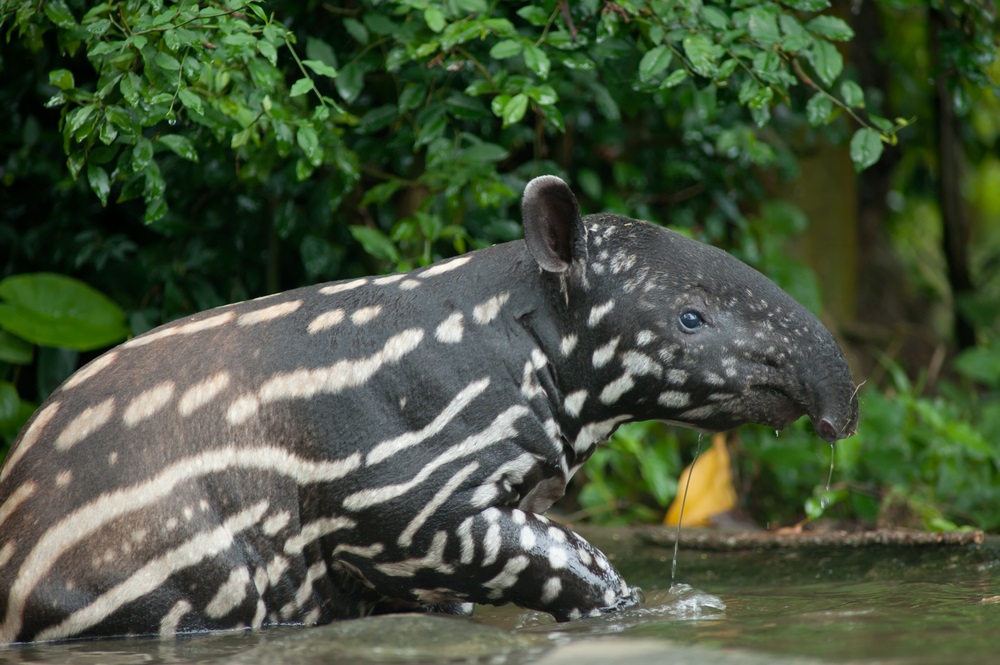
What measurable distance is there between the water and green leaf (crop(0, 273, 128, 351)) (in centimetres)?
193

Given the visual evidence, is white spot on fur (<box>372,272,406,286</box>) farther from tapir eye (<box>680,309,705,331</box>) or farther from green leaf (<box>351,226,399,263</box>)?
green leaf (<box>351,226,399,263</box>)

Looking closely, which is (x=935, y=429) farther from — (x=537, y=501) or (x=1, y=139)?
(x=1, y=139)

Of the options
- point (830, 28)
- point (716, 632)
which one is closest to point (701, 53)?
point (830, 28)

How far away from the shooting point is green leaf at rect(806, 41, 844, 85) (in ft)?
13.7

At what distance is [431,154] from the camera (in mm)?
4488

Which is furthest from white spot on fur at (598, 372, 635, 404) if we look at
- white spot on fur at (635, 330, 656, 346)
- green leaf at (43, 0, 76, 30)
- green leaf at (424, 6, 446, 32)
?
green leaf at (43, 0, 76, 30)

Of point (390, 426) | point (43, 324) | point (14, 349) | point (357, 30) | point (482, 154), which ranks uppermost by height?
point (357, 30)

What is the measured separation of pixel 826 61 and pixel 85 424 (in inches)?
114

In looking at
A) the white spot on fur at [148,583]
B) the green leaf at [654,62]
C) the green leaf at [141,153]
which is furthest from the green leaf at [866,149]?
the white spot on fur at [148,583]

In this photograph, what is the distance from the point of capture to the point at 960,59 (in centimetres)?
464

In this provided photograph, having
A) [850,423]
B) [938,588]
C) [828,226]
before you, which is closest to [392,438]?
[850,423]

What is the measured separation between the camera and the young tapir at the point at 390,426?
3043 millimetres

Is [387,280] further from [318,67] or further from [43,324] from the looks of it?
[43,324]

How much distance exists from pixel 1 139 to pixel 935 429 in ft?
15.3
